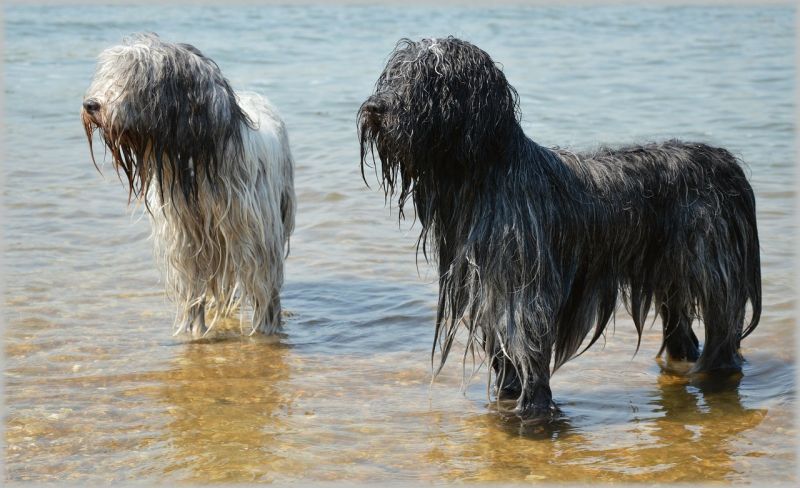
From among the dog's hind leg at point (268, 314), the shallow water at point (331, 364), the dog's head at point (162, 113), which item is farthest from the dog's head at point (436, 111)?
the dog's hind leg at point (268, 314)

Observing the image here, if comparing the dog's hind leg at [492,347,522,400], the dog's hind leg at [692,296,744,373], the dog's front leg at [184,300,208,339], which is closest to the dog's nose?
the dog's front leg at [184,300,208,339]

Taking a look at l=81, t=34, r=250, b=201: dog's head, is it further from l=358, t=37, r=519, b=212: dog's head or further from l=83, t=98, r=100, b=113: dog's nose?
l=358, t=37, r=519, b=212: dog's head

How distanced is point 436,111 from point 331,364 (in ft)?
7.09

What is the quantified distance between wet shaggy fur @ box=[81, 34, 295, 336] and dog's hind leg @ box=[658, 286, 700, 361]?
238 centimetres

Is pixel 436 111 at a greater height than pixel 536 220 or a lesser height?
greater

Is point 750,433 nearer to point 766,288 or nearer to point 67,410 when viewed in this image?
point 766,288

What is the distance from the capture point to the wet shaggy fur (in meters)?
5.79

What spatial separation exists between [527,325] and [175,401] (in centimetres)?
193

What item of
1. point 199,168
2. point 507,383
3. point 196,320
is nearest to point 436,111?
point 507,383

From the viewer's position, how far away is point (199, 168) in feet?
20.2

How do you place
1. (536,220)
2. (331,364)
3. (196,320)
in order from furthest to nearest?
(196,320) → (331,364) → (536,220)

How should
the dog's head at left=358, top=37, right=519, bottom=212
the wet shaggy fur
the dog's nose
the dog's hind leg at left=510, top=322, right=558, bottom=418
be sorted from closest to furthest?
the dog's head at left=358, top=37, right=519, bottom=212, the dog's hind leg at left=510, top=322, right=558, bottom=418, the dog's nose, the wet shaggy fur

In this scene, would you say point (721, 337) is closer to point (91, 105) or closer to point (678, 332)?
point (678, 332)

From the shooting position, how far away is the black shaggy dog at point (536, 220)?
186 inches
